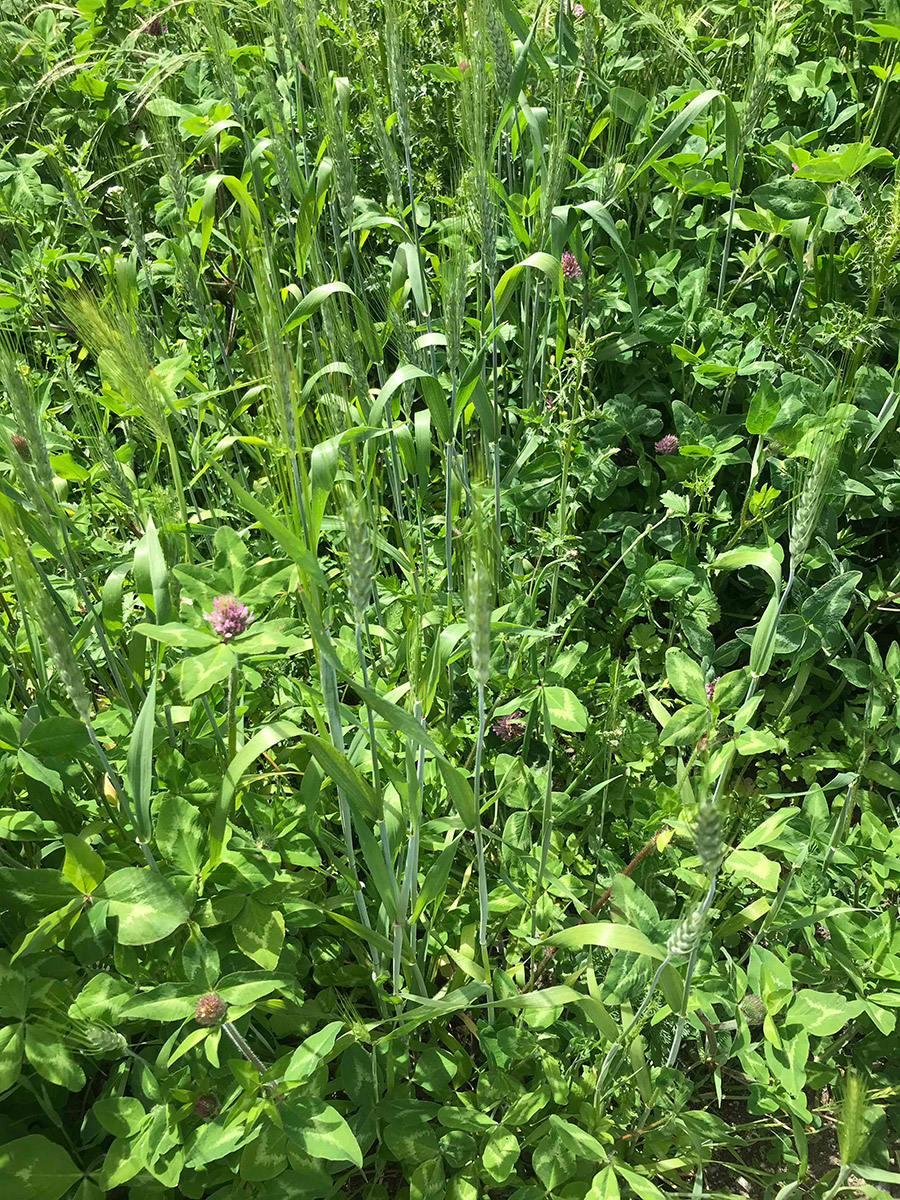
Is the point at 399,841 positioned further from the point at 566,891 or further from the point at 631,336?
the point at 631,336

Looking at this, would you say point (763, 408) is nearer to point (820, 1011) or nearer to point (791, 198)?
point (791, 198)

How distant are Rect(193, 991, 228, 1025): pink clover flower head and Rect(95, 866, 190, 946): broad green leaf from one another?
94 millimetres

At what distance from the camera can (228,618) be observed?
112 cm

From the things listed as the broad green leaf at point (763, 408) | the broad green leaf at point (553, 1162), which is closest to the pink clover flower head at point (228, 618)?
the broad green leaf at point (553, 1162)

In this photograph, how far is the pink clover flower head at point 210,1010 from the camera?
40.7 inches

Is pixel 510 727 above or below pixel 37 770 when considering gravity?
below

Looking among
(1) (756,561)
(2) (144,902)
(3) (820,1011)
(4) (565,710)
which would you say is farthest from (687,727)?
(2) (144,902)

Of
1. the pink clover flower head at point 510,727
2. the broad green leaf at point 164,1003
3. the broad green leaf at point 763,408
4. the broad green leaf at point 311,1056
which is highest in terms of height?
the broad green leaf at point 763,408

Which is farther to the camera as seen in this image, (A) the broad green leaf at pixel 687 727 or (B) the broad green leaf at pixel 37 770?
(A) the broad green leaf at pixel 687 727

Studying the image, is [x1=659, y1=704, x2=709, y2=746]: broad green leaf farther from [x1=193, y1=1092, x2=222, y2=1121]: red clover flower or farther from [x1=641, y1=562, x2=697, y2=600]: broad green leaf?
[x1=193, y1=1092, x2=222, y2=1121]: red clover flower

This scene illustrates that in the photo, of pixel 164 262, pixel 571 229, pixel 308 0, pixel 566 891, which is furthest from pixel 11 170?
pixel 566 891

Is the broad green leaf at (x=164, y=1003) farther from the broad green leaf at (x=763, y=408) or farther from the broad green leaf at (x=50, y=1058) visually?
the broad green leaf at (x=763, y=408)

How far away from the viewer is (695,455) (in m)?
1.78

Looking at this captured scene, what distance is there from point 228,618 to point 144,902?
0.37m
